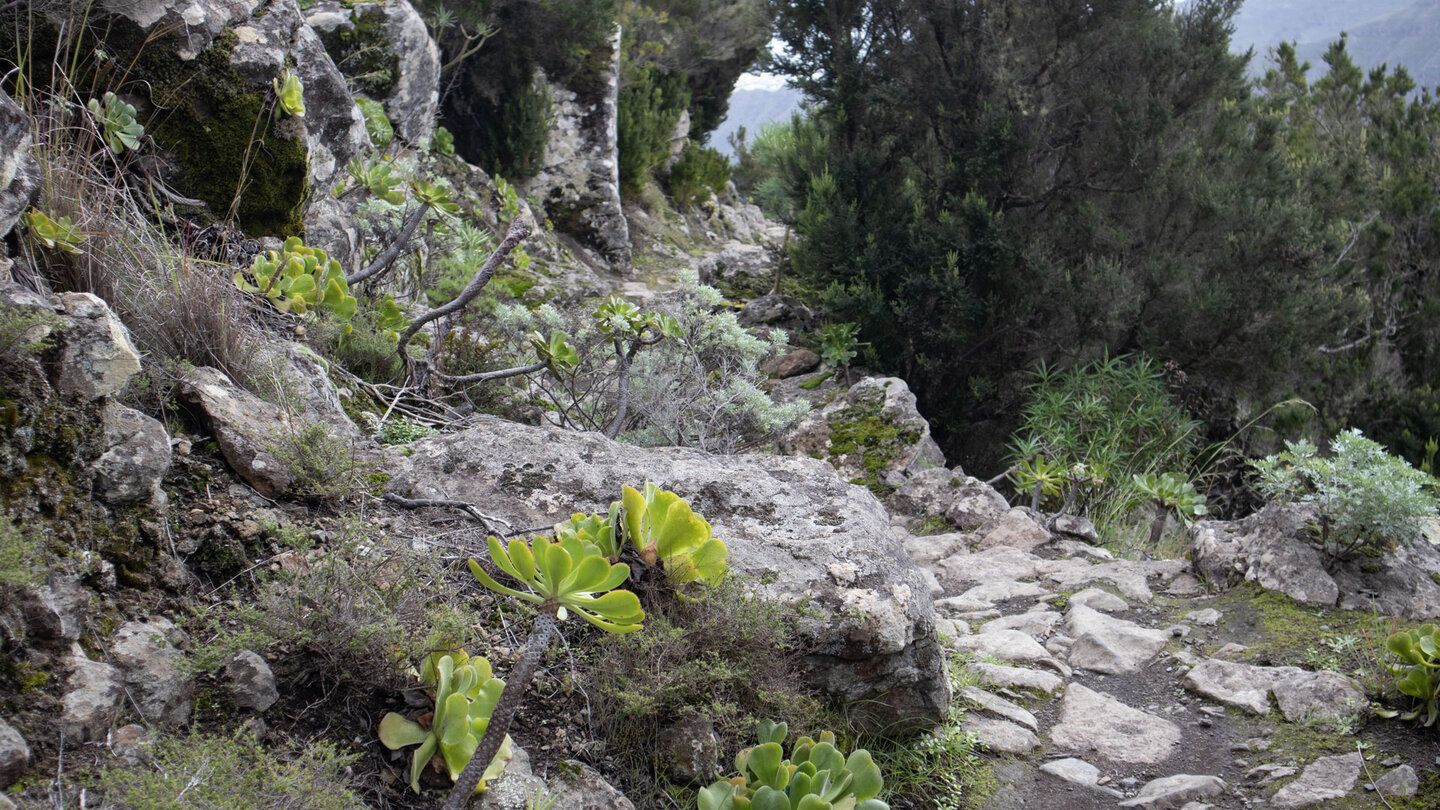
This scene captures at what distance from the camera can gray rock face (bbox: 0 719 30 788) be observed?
113 cm

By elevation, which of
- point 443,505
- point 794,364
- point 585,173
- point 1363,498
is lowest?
point 443,505

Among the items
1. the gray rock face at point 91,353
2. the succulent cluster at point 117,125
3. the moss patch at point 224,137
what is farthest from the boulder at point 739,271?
the gray rock face at point 91,353

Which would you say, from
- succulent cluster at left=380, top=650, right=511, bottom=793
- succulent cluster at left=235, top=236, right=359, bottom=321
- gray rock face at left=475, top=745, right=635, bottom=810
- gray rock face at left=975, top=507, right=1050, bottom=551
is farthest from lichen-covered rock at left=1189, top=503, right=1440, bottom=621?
succulent cluster at left=235, top=236, right=359, bottom=321

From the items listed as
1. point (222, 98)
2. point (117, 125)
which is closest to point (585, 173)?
point (222, 98)

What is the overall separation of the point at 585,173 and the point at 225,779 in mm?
10460

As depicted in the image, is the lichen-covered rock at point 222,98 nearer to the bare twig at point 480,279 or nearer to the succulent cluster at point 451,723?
the bare twig at point 480,279

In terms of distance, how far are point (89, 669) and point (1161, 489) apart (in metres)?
4.80

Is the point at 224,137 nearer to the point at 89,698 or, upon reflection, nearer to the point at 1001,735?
the point at 89,698

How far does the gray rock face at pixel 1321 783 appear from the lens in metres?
2.01

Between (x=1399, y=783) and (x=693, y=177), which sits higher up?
(x=693, y=177)

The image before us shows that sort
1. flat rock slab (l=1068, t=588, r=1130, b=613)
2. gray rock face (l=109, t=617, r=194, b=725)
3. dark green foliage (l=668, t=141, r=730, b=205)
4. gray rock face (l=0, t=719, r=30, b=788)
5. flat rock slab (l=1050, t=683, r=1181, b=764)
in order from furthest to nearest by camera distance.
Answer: dark green foliage (l=668, t=141, r=730, b=205)
flat rock slab (l=1068, t=588, r=1130, b=613)
flat rock slab (l=1050, t=683, r=1181, b=764)
gray rock face (l=109, t=617, r=194, b=725)
gray rock face (l=0, t=719, r=30, b=788)

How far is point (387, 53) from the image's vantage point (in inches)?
269

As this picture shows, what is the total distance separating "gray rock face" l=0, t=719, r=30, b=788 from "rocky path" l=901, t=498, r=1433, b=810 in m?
1.92

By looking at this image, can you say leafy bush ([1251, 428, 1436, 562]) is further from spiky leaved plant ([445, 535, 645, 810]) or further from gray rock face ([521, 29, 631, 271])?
gray rock face ([521, 29, 631, 271])
